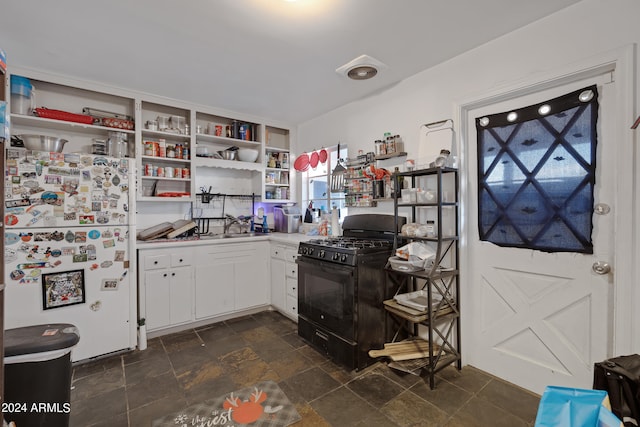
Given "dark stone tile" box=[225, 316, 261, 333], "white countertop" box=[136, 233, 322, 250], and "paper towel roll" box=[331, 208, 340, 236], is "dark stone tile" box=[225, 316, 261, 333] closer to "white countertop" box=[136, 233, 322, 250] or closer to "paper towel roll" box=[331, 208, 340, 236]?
"white countertop" box=[136, 233, 322, 250]

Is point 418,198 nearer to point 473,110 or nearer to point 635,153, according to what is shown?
point 473,110

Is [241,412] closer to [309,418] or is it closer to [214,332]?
[309,418]

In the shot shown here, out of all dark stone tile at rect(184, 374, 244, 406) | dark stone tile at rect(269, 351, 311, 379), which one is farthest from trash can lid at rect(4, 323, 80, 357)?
dark stone tile at rect(269, 351, 311, 379)

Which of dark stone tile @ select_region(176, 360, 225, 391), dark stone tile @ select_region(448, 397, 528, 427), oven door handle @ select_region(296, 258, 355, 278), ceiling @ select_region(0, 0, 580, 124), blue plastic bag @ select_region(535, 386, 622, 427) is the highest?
ceiling @ select_region(0, 0, 580, 124)

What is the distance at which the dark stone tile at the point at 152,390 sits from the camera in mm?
1862

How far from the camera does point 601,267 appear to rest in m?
1.63

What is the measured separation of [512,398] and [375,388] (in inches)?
34.2

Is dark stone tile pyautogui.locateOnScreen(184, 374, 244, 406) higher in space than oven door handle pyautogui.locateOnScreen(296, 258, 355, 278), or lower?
lower

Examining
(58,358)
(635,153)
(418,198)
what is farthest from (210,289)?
(635,153)

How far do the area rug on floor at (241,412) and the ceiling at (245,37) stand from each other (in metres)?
2.42

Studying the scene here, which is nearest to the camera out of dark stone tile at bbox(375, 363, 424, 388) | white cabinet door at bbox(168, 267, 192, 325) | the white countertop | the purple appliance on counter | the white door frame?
the white door frame

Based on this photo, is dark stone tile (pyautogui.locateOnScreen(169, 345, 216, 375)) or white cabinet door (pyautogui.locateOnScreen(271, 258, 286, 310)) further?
white cabinet door (pyautogui.locateOnScreen(271, 258, 286, 310))

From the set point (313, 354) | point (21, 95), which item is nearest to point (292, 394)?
point (313, 354)

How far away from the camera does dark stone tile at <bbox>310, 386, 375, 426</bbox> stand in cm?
168
